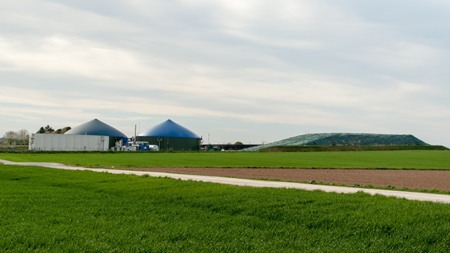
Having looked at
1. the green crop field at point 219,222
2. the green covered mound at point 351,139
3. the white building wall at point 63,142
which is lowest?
the green crop field at point 219,222

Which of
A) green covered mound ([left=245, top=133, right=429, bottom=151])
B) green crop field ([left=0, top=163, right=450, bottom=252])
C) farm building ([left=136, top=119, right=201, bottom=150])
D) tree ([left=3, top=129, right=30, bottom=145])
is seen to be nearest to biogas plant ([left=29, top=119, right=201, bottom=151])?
farm building ([left=136, top=119, right=201, bottom=150])

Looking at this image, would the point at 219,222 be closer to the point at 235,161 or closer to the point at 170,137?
the point at 235,161

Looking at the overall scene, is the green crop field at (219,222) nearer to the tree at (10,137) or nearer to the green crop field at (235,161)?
the green crop field at (235,161)

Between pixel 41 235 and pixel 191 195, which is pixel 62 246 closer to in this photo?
pixel 41 235

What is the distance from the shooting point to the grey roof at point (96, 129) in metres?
113

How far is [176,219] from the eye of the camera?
1252 centimetres

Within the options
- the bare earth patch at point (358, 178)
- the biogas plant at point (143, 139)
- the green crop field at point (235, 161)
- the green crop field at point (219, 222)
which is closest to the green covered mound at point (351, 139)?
the biogas plant at point (143, 139)

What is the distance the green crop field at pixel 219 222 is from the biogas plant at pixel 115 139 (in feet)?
267

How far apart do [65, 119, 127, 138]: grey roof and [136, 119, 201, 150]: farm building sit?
6.33 meters

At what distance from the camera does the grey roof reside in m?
113

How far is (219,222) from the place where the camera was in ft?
39.9

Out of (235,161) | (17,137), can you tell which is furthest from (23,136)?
(235,161)

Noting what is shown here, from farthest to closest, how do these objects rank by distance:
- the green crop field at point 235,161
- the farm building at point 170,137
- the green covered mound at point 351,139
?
the green covered mound at point 351,139, the farm building at point 170,137, the green crop field at point 235,161

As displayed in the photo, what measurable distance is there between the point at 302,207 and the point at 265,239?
3548 mm
